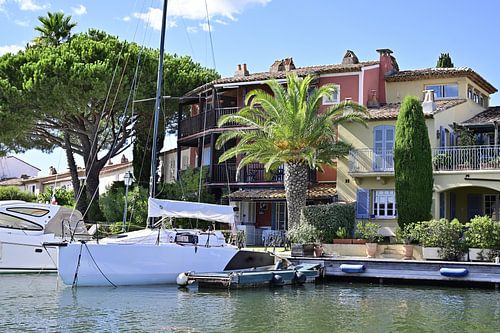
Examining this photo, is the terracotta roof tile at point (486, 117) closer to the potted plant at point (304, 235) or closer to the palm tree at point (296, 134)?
the palm tree at point (296, 134)

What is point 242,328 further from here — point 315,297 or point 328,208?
point 328,208

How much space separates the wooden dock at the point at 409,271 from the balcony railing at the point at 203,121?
1404 cm

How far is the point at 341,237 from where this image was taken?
30047 mm

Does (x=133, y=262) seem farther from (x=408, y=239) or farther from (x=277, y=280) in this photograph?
(x=408, y=239)

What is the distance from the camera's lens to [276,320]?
61.0 feet

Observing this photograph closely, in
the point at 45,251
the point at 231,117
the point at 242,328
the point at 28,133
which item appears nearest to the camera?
the point at 242,328

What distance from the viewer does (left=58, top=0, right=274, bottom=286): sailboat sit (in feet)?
78.0

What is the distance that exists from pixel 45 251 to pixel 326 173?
1574cm

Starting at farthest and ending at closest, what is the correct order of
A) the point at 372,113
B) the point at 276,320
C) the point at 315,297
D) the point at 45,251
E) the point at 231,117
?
1. the point at 372,113
2. the point at 231,117
3. the point at 45,251
4. the point at 315,297
5. the point at 276,320

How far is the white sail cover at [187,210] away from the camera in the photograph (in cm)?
2595

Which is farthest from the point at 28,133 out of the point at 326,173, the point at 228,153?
the point at 326,173

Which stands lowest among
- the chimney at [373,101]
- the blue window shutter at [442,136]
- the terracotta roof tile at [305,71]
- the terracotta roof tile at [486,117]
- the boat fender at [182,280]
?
the boat fender at [182,280]

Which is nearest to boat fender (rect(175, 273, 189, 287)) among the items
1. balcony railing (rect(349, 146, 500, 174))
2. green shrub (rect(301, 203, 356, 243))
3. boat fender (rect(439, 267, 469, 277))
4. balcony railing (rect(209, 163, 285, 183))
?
green shrub (rect(301, 203, 356, 243))

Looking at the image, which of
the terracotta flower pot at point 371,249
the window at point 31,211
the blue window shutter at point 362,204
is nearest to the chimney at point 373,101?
the blue window shutter at point 362,204
